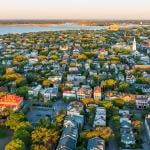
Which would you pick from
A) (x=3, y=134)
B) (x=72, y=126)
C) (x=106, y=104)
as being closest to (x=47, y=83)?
(x=106, y=104)

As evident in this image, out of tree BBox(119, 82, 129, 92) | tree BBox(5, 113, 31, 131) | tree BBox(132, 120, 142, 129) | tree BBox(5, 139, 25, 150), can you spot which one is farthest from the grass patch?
tree BBox(119, 82, 129, 92)

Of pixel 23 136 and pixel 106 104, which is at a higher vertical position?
pixel 106 104

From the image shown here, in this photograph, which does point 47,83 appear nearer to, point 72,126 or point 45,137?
point 72,126

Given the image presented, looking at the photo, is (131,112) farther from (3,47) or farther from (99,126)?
(3,47)

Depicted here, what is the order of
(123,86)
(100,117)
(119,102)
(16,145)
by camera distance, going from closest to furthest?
(16,145), (100,117), (119,102), (123,86)

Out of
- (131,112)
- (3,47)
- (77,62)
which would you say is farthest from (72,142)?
(3,47)

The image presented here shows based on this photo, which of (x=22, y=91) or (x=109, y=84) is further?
(x=109, y=84)

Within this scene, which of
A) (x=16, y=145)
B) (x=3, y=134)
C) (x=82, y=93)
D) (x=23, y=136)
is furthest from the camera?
(x=82, y=93)

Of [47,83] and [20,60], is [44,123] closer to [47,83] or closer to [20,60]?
[47,83]

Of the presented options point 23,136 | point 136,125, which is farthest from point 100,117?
point 23,136

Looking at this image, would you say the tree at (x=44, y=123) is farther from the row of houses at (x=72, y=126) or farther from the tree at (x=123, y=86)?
the tree at (x=123, y=86)

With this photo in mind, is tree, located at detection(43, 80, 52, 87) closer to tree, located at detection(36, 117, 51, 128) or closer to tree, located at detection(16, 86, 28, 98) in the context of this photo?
tree, located at detection(16, 86, 28, 98)

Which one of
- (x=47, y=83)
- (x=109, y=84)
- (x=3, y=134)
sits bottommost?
(x=3, y=134)
